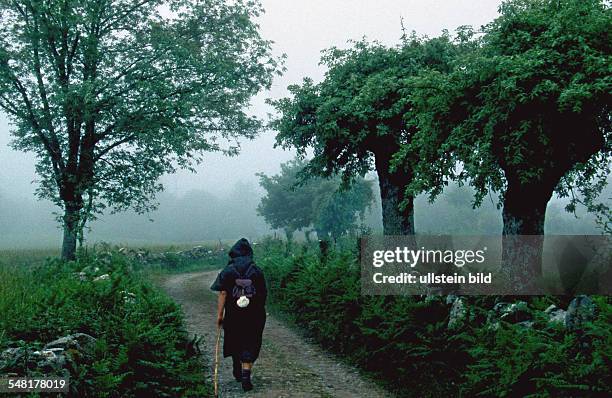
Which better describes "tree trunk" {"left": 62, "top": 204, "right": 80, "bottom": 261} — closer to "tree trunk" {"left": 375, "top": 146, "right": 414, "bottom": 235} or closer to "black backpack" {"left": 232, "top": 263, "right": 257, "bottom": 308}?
"tree trunk" {"left": 375, "top": 146, "right": 414, "bottom": 235}

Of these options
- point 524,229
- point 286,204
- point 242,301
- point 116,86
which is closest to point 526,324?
point 524,229

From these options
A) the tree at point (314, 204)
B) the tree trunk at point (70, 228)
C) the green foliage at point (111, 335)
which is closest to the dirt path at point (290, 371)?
the green foliage at point (111, 335)

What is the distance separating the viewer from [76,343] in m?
Answer: 6.69

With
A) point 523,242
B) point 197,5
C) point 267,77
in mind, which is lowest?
point 523,242

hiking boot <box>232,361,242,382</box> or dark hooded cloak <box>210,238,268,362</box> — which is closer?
dark hooded cloak <box>210,238,268,362</box>

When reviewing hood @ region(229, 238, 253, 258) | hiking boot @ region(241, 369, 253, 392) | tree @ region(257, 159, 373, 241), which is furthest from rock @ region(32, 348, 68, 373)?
tree @ region(257, 159, 373, 241)

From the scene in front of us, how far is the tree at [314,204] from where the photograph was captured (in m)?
52.8

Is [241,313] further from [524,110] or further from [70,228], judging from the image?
[70,228]

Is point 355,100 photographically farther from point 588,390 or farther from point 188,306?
point 588,390

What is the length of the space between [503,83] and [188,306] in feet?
43.0

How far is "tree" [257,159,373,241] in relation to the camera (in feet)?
173

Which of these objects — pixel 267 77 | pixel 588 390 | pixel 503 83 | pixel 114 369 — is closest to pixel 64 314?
pixel 114 369

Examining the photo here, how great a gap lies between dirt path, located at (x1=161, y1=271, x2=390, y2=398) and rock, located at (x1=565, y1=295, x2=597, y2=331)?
339 centimetres

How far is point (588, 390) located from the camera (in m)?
5.41
